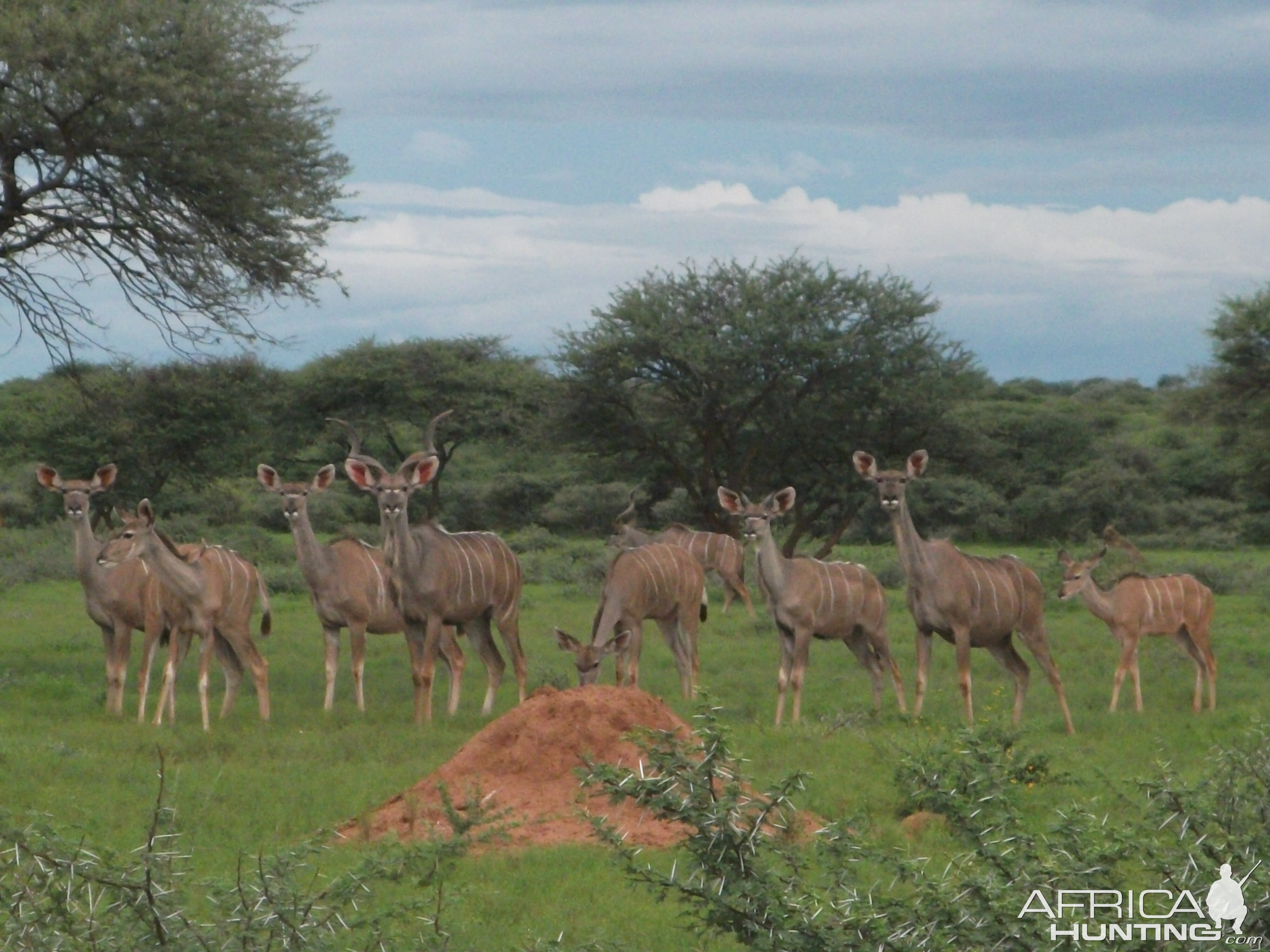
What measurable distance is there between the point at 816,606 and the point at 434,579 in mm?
2799

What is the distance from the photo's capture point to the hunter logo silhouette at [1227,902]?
3512 mm

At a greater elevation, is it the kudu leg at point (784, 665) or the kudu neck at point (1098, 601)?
the kudu neck at point (1098, 601)

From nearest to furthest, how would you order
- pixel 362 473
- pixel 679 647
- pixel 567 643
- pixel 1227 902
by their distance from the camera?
1. pixel 1227 902
2. pixel 567 643
3. pixel 362 473
4. pixel 679 647

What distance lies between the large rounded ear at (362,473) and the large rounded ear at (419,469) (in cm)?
18

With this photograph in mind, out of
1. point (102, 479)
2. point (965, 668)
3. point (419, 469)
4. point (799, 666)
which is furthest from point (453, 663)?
point (965, 668)

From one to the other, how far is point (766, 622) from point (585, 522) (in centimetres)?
1597

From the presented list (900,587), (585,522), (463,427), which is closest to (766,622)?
(900,587)

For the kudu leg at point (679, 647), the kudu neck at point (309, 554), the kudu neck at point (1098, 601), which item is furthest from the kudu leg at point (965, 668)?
the kudu neck at point (309, 554)

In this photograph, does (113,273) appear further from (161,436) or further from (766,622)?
(161,436)

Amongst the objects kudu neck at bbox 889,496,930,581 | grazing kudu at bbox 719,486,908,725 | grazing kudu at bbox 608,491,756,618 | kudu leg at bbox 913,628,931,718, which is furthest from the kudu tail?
grazing kudu at bbox 608,491,756,618

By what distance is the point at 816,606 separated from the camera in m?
12.4

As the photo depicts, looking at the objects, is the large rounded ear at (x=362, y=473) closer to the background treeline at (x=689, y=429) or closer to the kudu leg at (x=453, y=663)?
the kudu leg at (x=453, y=663)

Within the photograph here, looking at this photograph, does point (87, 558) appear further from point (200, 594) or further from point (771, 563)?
point (771, 563)

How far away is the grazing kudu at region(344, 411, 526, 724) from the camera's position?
479 inches
